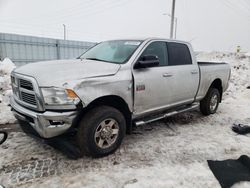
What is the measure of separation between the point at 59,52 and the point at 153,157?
12329 millimetres

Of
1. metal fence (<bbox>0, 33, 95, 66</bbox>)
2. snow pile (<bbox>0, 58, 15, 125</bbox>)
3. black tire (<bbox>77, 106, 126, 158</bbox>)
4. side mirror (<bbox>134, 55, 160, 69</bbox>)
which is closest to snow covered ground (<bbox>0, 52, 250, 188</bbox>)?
black tire (<bbox>77, 106, 126, 158</bbox>)

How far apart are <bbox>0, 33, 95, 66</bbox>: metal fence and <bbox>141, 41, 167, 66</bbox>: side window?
421 inches

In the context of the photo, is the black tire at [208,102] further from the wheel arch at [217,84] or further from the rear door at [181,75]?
the rear door at [181,75]

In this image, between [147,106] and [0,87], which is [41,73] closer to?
[147,106]

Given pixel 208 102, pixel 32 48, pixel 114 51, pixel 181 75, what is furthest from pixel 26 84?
pixel 32 48

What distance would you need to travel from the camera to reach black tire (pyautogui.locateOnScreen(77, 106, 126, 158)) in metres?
3.12

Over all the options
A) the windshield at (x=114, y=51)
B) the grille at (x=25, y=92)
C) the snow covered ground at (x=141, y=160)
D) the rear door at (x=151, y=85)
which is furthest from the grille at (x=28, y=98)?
the rear door at (x=151, y=85)

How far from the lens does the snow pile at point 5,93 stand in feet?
16.6

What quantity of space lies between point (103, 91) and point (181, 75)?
6.96 ft

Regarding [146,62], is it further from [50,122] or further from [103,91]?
[50,122]

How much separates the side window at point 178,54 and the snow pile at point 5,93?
3.86 m

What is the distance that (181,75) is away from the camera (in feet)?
15.1

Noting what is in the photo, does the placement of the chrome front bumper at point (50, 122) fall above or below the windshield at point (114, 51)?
below

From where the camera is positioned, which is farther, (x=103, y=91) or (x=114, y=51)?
(x=114, y=51)
